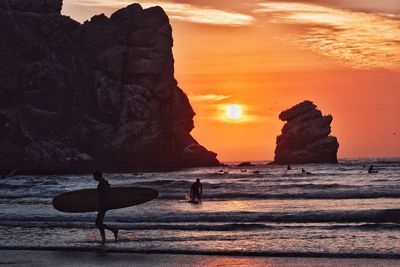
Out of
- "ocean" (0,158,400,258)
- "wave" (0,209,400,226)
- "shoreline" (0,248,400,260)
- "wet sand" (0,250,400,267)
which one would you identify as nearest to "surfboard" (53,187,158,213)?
"ocean" (0,158,400,258)

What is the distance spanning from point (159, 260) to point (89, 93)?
488 feet

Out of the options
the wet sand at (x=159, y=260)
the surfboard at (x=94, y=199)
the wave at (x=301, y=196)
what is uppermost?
the surfboard at (x=94, y=199)

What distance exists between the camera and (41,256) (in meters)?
20.3

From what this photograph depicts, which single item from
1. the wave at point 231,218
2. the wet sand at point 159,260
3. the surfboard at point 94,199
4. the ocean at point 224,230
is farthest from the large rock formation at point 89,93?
the wet sand at point 159,260

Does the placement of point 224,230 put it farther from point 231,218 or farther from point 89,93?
point 89,93

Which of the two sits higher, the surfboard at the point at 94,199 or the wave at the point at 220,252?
the surfboard at the point at 94,199

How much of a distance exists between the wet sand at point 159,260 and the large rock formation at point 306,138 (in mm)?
164289

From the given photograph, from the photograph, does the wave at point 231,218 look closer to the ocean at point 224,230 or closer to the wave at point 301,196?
the ocean at point 224,230

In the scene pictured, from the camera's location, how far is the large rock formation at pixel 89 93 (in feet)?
497

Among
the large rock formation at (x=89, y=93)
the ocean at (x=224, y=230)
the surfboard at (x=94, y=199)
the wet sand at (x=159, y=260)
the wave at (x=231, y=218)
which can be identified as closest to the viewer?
the wet sand at (x=159, y=260)

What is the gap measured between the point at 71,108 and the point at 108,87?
1342 cm

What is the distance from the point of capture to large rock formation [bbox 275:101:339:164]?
182m

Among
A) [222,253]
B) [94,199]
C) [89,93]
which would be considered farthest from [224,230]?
[89,93]

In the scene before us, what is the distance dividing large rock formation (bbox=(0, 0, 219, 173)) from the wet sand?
128 m
